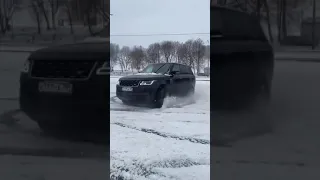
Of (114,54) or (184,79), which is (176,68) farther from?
(114,54)

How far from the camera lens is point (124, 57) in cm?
243

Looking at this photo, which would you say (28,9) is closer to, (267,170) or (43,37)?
(43,37)

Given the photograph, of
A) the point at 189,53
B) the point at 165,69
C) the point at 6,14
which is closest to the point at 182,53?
the point at 189,53

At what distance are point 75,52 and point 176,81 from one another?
80cm

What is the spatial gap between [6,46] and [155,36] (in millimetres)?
1188

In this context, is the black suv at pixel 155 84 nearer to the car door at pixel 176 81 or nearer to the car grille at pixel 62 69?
Result: the car door at pixel 176 81

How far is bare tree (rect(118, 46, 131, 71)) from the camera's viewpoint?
2.42m

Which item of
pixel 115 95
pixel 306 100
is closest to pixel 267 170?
pixel 306 100

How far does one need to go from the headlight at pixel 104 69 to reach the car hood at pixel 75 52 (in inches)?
2.0

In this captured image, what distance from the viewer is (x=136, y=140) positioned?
2445 mm

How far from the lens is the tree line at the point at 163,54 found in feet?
7.68

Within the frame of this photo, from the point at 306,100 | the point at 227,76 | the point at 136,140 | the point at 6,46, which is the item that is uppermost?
the point at 6,46

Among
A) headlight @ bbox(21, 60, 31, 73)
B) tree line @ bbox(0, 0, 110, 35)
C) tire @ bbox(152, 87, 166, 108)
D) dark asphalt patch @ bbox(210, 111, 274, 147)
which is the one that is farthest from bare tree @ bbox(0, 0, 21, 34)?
dark asphalt patch @ bbox(210, 111, 274, 147)

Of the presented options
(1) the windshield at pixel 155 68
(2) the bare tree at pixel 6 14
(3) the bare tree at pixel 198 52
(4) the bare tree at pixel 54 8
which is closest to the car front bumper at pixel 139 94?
(1) the windshield at pixel 155 68
